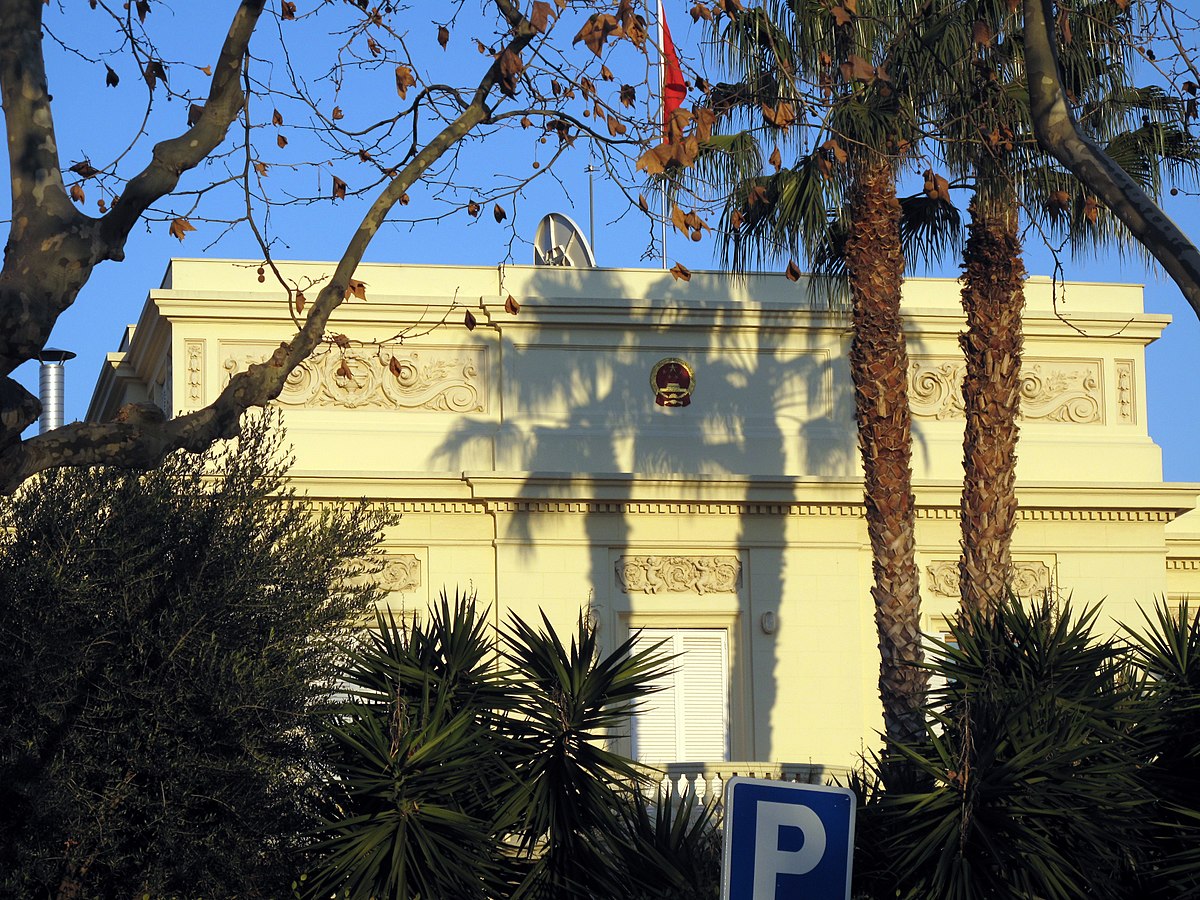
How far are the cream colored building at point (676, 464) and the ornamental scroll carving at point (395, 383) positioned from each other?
3 centimetres

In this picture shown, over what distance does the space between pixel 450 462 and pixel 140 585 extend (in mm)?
11115

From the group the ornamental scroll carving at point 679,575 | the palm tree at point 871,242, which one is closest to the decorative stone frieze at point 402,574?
the ornamental scroll carving at point 679,575

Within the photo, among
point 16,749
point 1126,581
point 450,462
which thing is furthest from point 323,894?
point 1126,581

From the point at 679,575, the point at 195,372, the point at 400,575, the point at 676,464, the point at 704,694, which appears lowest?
the point at 704,694

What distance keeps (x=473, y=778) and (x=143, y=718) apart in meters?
3.02

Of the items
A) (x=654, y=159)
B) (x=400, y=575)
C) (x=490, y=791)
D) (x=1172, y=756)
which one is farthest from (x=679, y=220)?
(x=400, y=575)

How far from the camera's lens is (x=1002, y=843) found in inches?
421

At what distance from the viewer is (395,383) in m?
24.9

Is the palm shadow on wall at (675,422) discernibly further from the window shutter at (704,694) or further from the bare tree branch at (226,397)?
the bare tree branch at (226,397)

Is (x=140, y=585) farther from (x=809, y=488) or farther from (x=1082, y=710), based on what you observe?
(x=809, y=488)

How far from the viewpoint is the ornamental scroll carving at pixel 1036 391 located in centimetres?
2633

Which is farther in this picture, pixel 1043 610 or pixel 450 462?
pixel 450 462

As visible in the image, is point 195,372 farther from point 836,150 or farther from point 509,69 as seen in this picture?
point 836,150

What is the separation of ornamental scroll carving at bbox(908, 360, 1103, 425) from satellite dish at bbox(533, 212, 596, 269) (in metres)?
5.31
